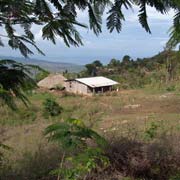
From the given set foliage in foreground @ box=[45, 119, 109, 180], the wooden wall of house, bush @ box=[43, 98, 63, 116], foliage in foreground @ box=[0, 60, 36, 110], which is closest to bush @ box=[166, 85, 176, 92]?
the wooden wall of house

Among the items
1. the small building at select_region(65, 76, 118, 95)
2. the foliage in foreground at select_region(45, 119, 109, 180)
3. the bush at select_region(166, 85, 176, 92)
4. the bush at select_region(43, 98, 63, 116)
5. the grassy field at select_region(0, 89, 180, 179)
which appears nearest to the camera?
the foliage in foreground at select_region(45, 119, 109, 180)

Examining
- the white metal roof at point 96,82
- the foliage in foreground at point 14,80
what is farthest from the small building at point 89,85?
the foliage in foreground at point 14,80

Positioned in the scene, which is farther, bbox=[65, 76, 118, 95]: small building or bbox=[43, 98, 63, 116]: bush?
bbox=[65, 76, 118, 95]: small building

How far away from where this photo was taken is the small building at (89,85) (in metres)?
38.8

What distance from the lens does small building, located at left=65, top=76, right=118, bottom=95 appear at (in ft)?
127

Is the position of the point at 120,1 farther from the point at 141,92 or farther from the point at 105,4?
the point at 141,92

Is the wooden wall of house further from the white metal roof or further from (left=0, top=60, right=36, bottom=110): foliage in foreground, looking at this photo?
(left=0, top=60, right=36, bottom=110): foliage in foreground

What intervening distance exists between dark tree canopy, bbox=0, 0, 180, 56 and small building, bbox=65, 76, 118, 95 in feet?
114

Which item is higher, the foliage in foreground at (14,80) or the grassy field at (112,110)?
the foliage in foreground at (14,80)

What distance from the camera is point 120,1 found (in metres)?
3.47

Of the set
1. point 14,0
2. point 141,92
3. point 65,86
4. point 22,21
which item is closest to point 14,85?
point 22,21

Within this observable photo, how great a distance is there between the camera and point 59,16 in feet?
11.6

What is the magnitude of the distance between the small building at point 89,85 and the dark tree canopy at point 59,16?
34.7 metres

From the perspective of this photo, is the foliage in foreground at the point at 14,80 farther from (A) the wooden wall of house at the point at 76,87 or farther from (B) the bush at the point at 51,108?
(A) the wooden wall of house at the point at 76,87
